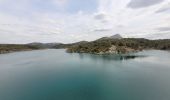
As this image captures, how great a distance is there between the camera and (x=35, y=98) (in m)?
21.5

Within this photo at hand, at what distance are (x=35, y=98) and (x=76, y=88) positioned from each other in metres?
A: 7.35

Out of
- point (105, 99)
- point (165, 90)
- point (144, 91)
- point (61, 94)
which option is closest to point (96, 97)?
point (105, 99)

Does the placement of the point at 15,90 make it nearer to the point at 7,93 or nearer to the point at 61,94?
the point at 7,93

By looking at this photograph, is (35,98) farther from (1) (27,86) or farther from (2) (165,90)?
(2) (165,90)

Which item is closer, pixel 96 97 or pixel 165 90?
pixel 96 97

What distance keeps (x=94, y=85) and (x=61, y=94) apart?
7.44 metres

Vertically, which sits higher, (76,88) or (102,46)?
(102,46)

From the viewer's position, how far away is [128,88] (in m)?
25.2

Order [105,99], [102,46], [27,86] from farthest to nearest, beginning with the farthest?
[102,46], [27,86], [105,99]

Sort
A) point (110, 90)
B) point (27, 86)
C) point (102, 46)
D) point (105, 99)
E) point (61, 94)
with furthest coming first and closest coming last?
point (102, 46) → point (27, 86) → point (110, 90) → point (61, 94) → point (105, 99)

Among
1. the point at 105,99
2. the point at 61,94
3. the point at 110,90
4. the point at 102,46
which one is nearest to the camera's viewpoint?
the point at 105,99

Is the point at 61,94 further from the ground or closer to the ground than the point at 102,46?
closer to the ground

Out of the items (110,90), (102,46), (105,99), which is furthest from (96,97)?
(102,46)

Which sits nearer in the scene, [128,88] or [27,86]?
[128,88]
